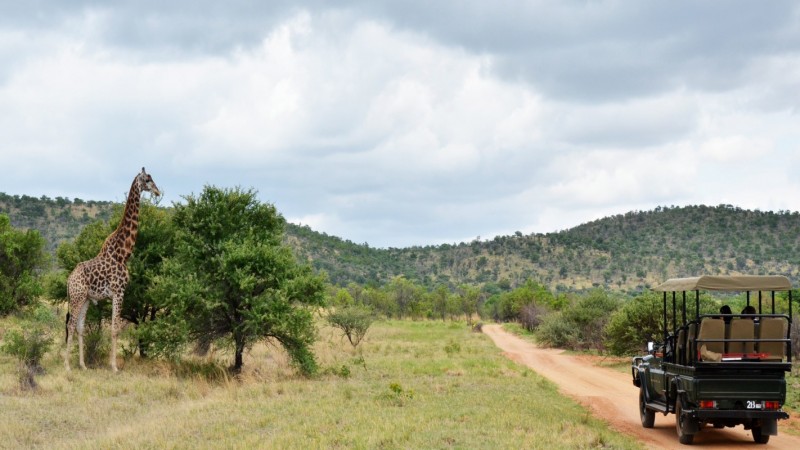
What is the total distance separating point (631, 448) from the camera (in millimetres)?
13844

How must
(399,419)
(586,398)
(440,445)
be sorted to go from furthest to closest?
(586,398), (399,419), (440,445)

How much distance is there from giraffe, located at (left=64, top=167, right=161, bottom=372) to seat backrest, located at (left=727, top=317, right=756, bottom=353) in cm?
1820

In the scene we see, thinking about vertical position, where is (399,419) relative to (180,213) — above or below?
below

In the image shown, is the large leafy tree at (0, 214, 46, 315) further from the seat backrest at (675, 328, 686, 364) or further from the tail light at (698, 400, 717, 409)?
the tail light at (698, 400, 717, 409)

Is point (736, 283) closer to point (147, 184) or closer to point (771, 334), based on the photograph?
point (771, 334)

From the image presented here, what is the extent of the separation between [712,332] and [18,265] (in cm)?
3670

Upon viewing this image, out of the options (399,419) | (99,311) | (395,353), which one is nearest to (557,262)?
(395,353)

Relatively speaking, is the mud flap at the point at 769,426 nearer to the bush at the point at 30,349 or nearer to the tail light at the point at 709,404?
the tail light at the point at 709,404

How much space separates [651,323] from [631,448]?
20.1 metres

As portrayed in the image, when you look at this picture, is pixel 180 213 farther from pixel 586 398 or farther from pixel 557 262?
pixel 557 262

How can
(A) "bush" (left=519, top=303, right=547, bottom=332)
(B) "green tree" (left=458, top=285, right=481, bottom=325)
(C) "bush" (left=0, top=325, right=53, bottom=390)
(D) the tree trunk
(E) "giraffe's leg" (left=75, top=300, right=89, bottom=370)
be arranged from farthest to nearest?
1. (B) "green tree" (left=458, top=285, right=481, bottom=325)
2. (A) "bush" (left=519, top=303, right=547, bottom=332)
3. (E) "giraffe's leg" (left=75, top=300, right=89, bottom=370)
4. (D) the tree trunk
5. (C) "bush" (left=0, top=325, right=53, bottom=390)

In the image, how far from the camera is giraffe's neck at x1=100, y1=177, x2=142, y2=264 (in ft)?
83.6

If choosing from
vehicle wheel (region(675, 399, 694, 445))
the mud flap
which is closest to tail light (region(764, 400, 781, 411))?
the mud flap

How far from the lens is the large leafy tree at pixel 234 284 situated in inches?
946
